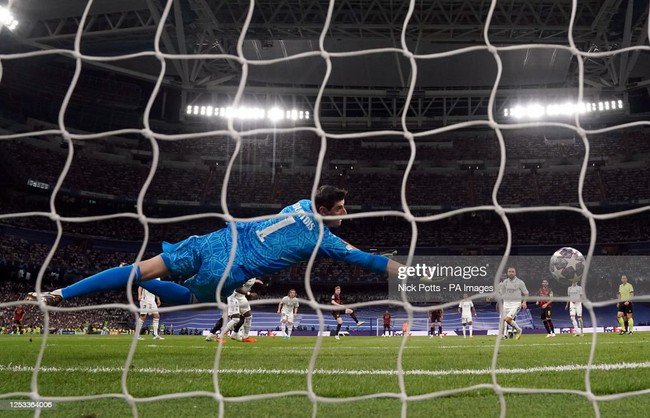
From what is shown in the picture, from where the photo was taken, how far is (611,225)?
100ft

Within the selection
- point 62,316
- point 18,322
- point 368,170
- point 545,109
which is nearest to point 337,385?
point 18,322

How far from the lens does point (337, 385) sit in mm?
4676

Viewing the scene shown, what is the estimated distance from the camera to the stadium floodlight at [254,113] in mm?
30344

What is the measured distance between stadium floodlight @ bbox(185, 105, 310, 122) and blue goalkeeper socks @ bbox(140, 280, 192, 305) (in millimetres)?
25468

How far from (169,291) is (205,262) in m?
0.98

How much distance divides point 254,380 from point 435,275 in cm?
1930

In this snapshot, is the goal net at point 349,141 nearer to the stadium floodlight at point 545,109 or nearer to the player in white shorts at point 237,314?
the stadium floodlight at point 545,109

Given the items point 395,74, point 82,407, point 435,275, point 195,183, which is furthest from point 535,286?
point 82,407

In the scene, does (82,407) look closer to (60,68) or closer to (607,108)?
(60,68)

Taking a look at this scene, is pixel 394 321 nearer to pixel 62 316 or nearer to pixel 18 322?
pixel 62 316

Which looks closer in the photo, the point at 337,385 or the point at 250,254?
the point at 250,254

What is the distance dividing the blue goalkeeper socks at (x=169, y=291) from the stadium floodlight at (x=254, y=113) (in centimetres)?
2547
